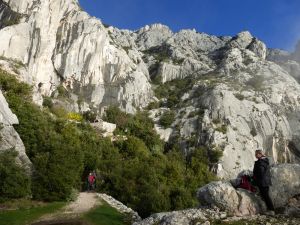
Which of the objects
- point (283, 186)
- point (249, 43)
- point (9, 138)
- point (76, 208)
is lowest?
point (76, 208)

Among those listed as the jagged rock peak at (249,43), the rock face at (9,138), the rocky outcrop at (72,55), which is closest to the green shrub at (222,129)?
the rocky outcrop at (72,55)

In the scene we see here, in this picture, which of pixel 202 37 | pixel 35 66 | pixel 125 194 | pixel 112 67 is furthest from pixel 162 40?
pixel 125 194

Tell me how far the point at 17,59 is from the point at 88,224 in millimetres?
60639

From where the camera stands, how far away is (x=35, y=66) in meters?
86.6

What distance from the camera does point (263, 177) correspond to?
19.8 meters

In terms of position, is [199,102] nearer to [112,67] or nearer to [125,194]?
[112,67]

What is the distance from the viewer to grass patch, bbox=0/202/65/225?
1120 inches

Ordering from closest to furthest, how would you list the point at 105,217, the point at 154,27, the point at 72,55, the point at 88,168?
the point at 105,217, the point at 88,168, the point at 72,55, the point at 154,27

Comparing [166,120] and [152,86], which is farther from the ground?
[152,86]

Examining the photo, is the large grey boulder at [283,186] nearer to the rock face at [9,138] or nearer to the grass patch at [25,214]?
the grass patch at [25,214]

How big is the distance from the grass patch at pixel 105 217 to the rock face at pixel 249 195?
1121cm

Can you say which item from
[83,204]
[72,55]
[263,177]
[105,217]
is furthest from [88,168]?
[72,55]

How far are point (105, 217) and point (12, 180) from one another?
10483 mm

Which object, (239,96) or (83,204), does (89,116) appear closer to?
(239,96)
